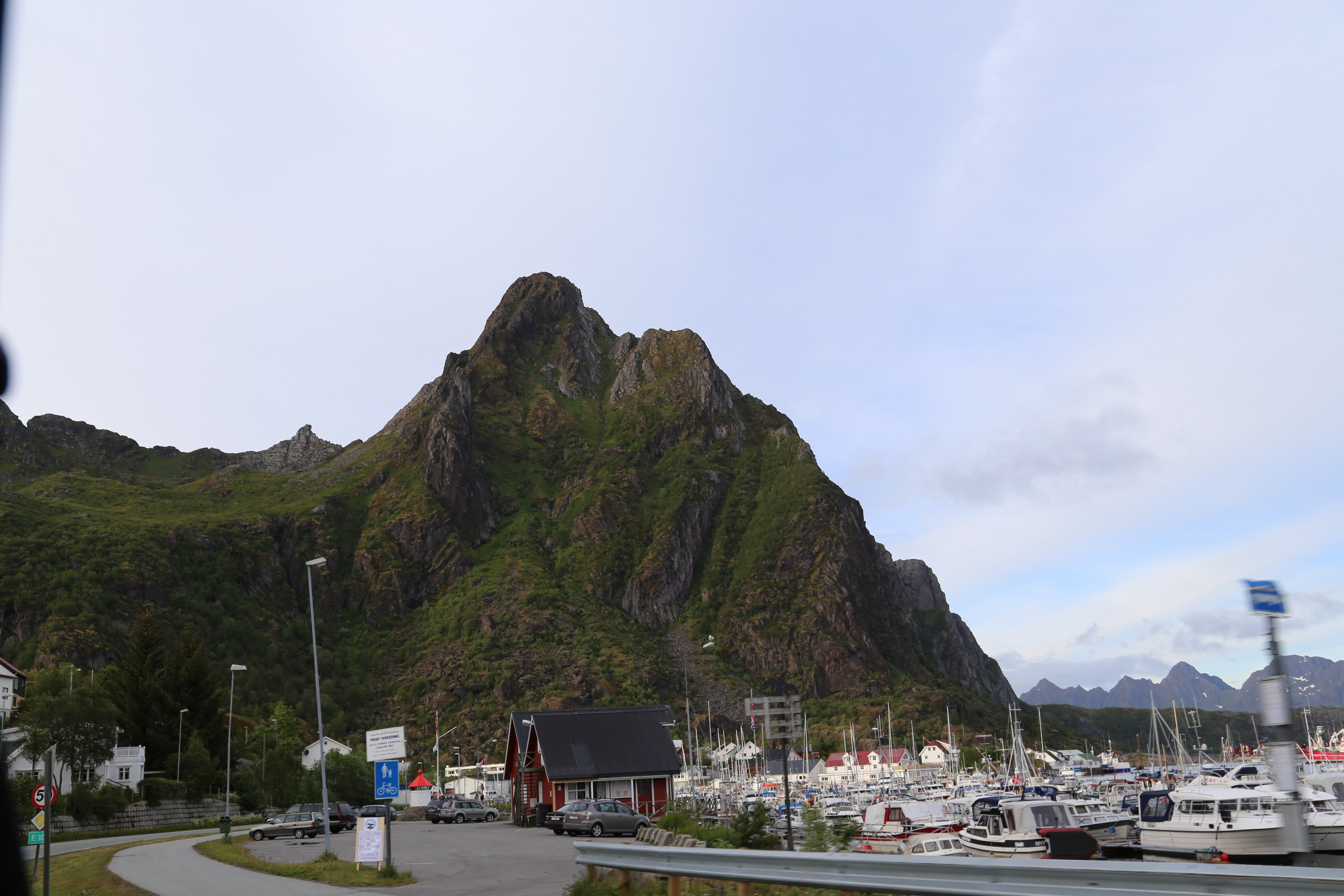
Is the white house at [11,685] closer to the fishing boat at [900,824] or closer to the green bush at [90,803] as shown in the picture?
the green bush at [90,803]

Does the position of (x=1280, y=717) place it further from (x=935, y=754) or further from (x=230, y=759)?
(x=935, y=754)

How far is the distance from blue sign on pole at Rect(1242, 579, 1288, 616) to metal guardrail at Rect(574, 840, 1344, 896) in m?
3.12

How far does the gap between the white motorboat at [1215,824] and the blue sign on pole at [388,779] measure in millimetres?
23730

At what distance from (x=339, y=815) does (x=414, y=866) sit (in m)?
29.0

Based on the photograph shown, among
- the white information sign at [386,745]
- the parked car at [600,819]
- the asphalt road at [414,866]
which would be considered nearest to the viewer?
the asphalt road at [414,866]

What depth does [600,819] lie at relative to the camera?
1679 inches

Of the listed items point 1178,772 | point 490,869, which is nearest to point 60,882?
point 490,869

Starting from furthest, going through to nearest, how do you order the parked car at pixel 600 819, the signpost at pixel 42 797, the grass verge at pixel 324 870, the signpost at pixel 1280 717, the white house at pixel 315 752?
the white house at pixel 315 752 < the parked car at pixel 600 819 < the grass verge at pixel 324 870 < the signpost at pixel 42 797 < the signpost at pixel 1280 717

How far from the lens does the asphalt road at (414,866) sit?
65.3 ft

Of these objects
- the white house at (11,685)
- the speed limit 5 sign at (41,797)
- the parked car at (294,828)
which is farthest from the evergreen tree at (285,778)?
the speed limit 5 sign at (41,797)

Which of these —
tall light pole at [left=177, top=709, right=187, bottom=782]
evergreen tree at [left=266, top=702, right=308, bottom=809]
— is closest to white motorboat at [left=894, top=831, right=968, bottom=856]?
evergreen tree at [left=266, top=702, right=308, bottom=809]

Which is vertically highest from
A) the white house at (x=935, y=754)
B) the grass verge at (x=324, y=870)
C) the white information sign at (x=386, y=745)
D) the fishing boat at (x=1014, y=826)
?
the white information sign at (x=386, y=745)

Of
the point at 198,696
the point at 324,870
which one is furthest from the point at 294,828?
the point at 198,696

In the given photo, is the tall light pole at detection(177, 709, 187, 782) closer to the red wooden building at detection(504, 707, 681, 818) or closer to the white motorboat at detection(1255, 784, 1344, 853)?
the red wooden building at detection(504, 707, 681, 818)
